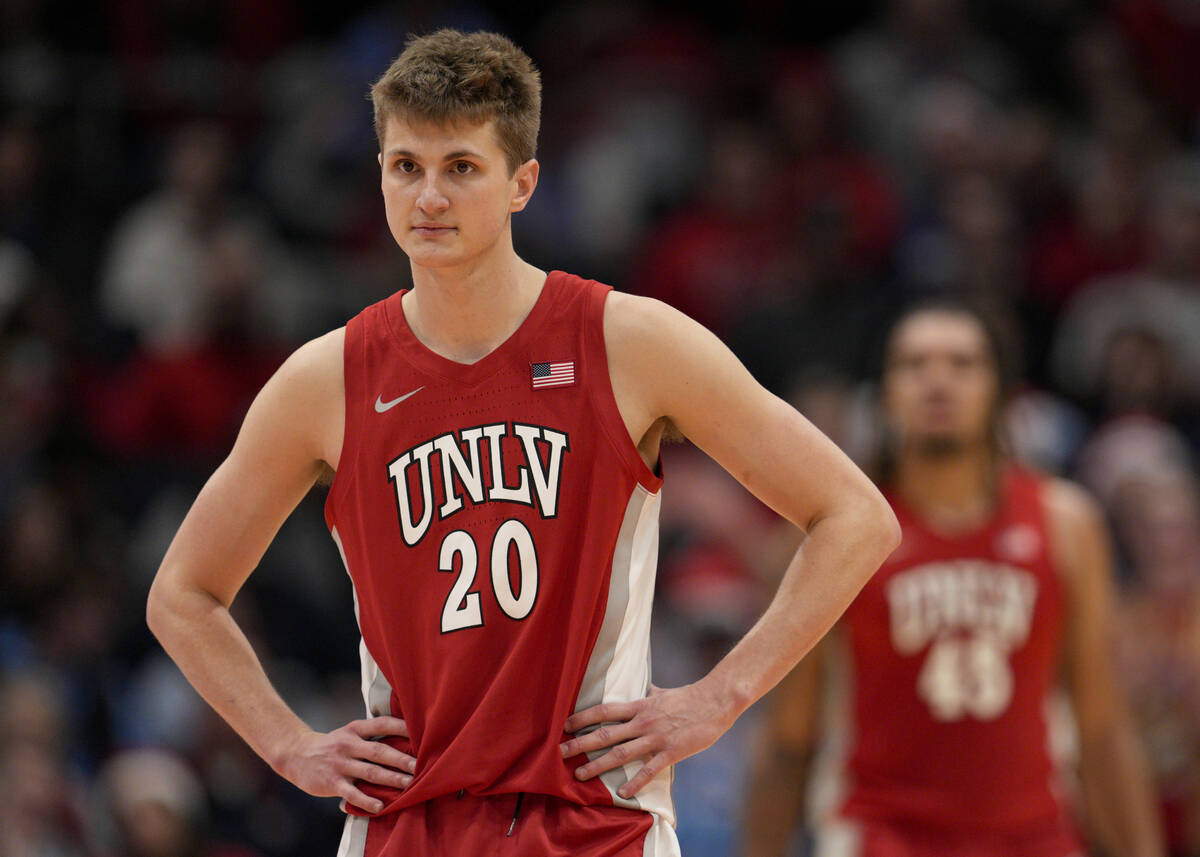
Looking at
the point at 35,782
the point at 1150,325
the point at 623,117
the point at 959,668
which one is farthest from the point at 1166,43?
the point at 35,782

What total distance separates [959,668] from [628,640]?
217 cm

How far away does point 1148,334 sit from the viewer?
9516 millimetres

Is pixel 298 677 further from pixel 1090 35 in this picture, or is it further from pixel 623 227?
pixel 1090 35

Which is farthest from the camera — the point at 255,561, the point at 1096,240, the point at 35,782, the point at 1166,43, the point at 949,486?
the point at 1166,43

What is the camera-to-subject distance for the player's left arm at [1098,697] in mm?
5707

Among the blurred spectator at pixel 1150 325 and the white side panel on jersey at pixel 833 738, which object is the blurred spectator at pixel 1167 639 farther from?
the white side panel on jersey at pixel 833 738

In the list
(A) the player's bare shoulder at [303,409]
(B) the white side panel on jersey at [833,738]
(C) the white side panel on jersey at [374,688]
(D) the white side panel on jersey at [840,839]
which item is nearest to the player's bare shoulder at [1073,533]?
(B) the white side panel on jersey at [833,738]

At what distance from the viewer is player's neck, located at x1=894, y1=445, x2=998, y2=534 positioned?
5855mm

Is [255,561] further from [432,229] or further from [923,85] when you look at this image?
[923,85]

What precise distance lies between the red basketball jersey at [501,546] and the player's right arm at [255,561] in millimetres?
78

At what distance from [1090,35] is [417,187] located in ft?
28.9

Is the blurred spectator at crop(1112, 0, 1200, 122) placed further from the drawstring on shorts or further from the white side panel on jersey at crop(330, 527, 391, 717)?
the drawstring on shorts

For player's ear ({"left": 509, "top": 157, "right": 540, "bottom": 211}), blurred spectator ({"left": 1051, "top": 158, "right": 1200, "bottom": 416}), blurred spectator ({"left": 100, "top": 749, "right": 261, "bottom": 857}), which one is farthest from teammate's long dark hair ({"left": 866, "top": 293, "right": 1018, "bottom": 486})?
blurred spectator ({"left": 1051, "top": 158, "right": 1200, "bottom": 416})

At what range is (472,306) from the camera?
3.75 metres
